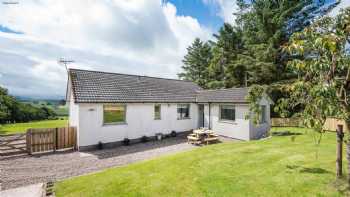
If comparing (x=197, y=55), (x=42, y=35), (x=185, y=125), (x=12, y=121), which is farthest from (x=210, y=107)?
(x=12, y=121)

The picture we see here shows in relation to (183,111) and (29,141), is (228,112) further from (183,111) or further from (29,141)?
(29,141)

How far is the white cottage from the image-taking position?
1228 centimetres

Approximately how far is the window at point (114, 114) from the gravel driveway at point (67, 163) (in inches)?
80.3

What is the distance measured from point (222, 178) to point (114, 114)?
382 inches

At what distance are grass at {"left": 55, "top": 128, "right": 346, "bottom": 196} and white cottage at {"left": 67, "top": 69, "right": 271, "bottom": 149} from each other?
17.3 feet

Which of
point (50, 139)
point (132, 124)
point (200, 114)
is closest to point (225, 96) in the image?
point (200, 114)

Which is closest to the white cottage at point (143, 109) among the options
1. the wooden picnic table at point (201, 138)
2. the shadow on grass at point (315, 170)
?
the wooden picnic table at point (201, 138)

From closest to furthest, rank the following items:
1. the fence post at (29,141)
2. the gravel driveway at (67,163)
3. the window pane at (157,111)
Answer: the gravel driveway at (67,163) → the fence post at (29,141) → the window pane at (157,111)

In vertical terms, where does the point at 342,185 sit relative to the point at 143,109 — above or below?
below

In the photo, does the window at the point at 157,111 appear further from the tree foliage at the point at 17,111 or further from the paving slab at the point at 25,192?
the tree foliage at the point at 17,111

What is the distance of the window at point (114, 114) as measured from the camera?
12.9 meters

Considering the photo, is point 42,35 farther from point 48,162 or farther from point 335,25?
point 335,25

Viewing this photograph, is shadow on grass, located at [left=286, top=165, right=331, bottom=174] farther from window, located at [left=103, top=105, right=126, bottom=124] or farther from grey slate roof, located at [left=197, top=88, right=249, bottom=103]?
window, located at [left=103, top=105, right=126, bottom=124]

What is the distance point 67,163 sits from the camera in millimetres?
9422
